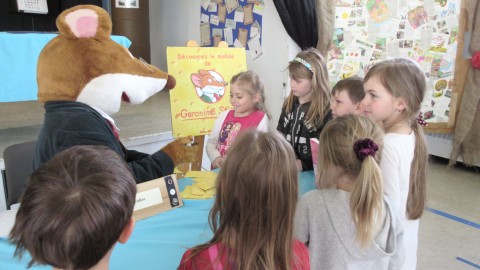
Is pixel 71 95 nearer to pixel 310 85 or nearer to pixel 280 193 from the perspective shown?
pixel 280 193

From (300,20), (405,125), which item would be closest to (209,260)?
(405,125)

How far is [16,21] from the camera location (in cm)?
533

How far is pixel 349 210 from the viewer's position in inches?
41.0

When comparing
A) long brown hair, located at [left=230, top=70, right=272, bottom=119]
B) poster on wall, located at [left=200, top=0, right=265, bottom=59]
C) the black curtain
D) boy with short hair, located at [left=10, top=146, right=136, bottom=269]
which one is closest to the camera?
boy with short hair, located at [left=10, top=146, right=136, bottom=269]

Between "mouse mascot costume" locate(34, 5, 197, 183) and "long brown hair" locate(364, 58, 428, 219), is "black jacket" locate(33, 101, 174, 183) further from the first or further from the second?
Result: "long brown hair" locate(364, 58, 428, 219)

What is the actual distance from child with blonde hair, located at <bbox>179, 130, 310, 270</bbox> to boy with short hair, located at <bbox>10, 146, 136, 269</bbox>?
0.80ft

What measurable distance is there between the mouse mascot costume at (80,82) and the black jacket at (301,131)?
89 cm

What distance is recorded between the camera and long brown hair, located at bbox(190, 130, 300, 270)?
0.86 m

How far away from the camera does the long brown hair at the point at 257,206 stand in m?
0.86

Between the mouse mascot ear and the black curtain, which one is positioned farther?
the black curtain

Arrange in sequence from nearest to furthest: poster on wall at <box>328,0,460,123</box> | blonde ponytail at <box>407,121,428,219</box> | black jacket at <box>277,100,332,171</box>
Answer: blonde ponytail at <box>407,121,428,219</box>, black jacket at <box>277,100,332,171</box>, poster on wall at <box>328,0,460,123</box>

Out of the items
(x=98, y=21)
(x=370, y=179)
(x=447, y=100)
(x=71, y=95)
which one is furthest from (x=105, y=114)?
(x=447, y=100)

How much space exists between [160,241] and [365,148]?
704mm

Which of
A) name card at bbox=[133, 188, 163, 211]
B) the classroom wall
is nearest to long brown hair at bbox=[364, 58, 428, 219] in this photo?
name card at bbox=[133, 188, 163, 211]
